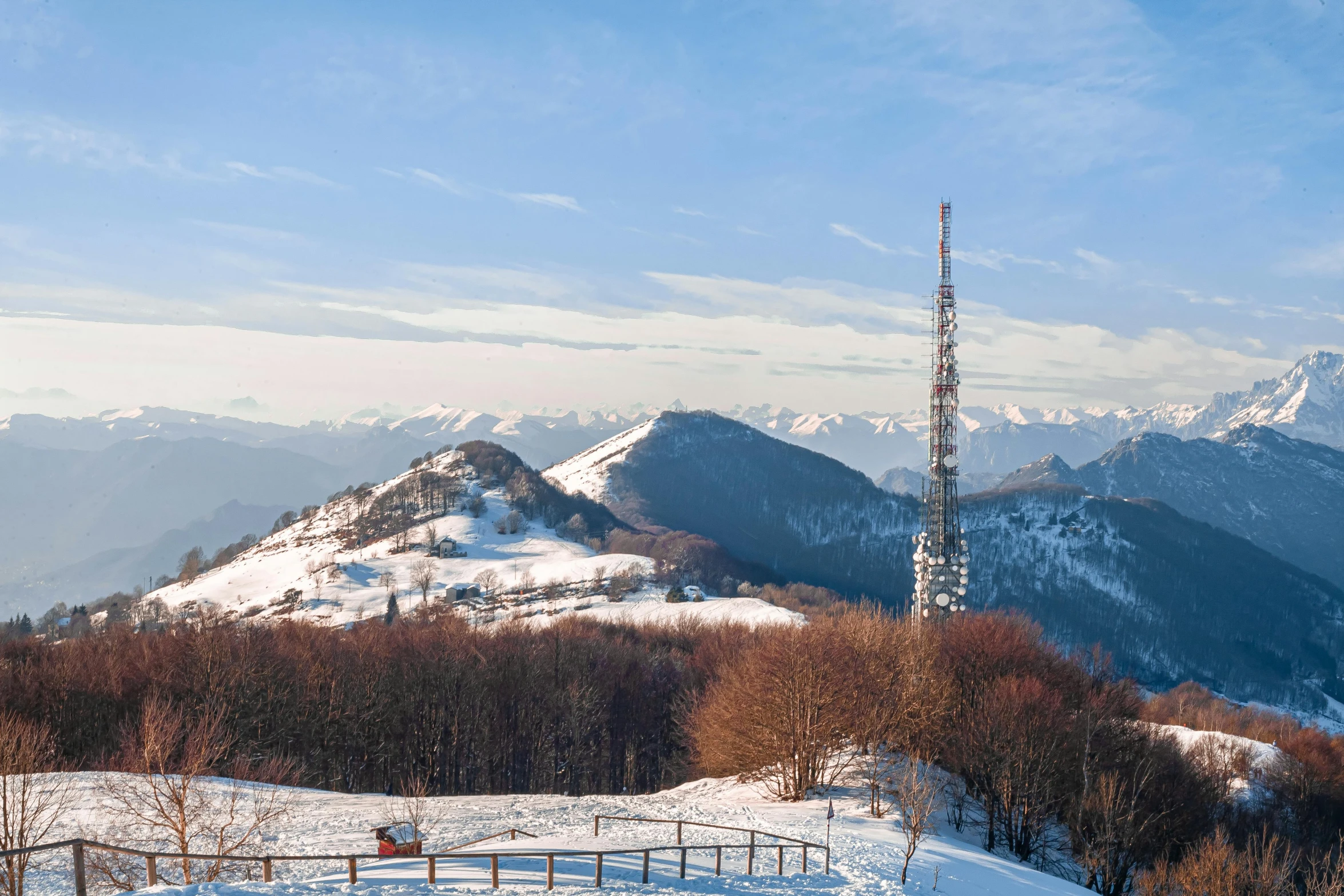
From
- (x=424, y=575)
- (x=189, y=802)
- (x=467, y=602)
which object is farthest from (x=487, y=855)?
(x=424, y=575)

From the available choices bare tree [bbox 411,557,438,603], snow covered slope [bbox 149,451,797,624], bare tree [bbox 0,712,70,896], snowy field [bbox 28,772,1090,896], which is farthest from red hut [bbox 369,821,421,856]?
bare tree [bbox 411,557,438,603]

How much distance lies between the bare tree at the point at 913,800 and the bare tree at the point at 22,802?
29.6 meters

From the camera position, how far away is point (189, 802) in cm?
4153

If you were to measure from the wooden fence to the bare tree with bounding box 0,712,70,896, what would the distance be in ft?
4.36

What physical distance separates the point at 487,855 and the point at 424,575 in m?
161

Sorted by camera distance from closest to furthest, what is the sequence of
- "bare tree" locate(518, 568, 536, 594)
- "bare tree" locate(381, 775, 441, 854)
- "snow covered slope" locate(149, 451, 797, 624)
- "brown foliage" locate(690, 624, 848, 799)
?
"bare tree" locate(381, 775, 441, 854), "brown foliage" locate(690, 624, 848, 799), "snow covered slope" locate(149, 451, 797, 624), "bare tree" locate(518, 568, 536, 594)

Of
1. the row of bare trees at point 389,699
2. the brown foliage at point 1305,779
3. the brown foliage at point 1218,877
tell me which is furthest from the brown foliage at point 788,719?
the brown foliage at point 1305,779

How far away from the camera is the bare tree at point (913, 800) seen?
32388 millimetres

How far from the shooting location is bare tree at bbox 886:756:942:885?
32388 millimetres

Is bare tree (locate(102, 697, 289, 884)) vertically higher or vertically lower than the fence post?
lower

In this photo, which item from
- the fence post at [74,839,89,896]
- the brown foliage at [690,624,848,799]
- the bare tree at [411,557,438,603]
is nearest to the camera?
the fence post at [74,839,89,896]

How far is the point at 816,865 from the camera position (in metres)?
32.1

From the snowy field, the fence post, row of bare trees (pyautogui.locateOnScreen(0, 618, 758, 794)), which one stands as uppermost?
the fence post

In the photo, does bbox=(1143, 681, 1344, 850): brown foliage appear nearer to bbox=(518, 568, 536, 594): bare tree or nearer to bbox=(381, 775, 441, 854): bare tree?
bbox=(381, 775, 441, 854): bare tree
